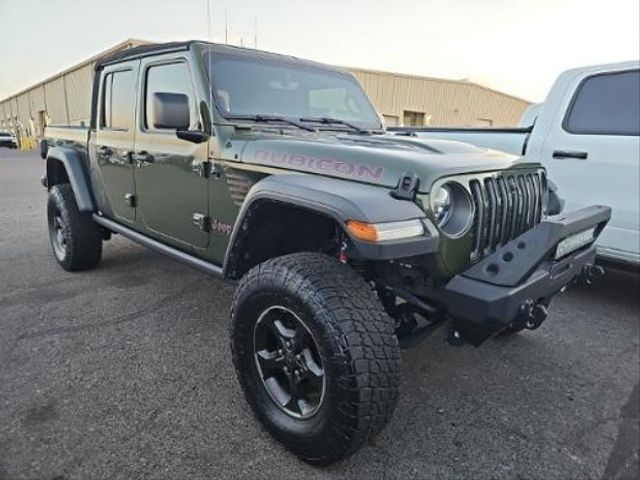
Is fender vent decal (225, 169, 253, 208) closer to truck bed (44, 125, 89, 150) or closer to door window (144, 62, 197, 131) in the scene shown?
door window (144, 62, 197, 131)

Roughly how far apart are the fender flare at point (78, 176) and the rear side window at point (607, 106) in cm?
421

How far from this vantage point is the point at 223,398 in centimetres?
249

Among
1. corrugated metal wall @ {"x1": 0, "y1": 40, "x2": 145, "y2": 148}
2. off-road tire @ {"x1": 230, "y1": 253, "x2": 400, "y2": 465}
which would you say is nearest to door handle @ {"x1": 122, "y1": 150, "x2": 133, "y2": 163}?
off-road tire @ {"x1": 230, "y1": 253, "x2": 400, "y2": 465}

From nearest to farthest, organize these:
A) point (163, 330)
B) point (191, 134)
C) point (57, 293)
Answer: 1. point (191, 134)
2. point (163, 330)
3. point (57, 293)

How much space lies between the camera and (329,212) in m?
1.84

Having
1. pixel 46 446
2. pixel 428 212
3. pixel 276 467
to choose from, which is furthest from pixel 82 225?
pixel 428 212

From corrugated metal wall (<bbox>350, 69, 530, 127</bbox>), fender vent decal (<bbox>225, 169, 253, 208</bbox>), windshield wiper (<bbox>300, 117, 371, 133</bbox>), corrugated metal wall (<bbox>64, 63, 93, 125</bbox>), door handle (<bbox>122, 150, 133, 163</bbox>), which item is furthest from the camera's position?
corrugated metal wall (<bbox>64, 63, 93, 125</bbox>)

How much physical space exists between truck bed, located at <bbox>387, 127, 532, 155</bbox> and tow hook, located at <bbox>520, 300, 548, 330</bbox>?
232 centimetres

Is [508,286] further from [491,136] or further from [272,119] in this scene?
[491,136]

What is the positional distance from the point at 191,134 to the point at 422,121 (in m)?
27.9

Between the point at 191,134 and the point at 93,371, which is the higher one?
the point at 191,134

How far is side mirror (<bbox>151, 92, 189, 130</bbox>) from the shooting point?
2662mm

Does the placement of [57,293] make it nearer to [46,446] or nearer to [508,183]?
[46,446]

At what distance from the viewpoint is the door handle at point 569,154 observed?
383 centimetres
